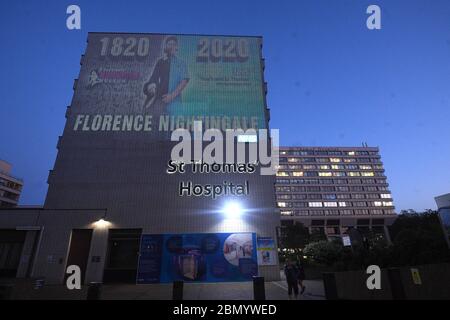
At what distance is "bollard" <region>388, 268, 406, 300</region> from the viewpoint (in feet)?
27.6

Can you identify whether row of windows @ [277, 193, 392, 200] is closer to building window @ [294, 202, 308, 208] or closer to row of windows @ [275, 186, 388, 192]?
row of windows @ [275, 186, 388, 192]

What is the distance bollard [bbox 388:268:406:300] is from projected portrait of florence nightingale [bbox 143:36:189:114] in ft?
70.1

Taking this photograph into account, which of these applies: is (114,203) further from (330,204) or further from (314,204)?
(330,204)

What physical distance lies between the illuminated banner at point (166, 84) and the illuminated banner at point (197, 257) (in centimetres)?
989

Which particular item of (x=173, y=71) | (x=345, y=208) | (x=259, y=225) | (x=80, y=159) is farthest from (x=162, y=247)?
(x=345, y=208)

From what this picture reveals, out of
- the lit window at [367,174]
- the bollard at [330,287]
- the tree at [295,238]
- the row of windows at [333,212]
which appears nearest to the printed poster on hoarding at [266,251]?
the bollard at [330,287]

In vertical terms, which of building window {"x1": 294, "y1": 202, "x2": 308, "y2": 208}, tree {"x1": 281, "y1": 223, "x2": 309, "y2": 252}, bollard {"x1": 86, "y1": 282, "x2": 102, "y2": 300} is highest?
building window {"x1": 294, "y1": 202, "x2": 308, "y2": 208}

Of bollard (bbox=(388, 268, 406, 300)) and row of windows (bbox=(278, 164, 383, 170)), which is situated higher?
row of windows (bbox=(278, 164, 383, 170))

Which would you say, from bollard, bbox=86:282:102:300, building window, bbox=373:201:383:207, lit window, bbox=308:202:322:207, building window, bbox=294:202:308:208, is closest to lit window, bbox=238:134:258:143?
bollard, bbox=86:282:102:300

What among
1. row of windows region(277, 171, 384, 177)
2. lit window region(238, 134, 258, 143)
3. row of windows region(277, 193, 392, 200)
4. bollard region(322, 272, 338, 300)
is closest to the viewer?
bollard region(322, 272, 338, 300)

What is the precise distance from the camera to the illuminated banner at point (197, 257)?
19.5 m

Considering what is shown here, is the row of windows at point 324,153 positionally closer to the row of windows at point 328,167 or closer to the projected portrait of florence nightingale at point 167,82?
the row of windows at point 328,167
